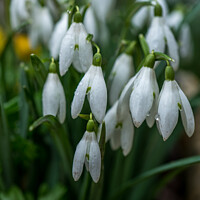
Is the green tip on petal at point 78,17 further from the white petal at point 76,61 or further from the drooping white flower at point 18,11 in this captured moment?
the drooping white flower at point 18,11

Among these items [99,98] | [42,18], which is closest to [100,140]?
[99,98]

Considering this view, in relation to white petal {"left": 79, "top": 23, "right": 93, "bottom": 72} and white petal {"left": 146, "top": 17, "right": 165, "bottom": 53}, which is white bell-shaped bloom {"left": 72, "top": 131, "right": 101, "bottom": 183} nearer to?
white petal {"left": 79, "top": 23, "right": 93, "bottom": 72}

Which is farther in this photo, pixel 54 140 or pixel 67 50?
pixel 54 140

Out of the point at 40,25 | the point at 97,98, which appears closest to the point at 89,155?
the point at 97,98

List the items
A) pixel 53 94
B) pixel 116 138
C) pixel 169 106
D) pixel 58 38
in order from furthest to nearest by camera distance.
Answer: pixel 58 38
pixel 116 138
pixel 53 94
pixel 169 106

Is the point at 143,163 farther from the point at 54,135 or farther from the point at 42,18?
the point at 42,18

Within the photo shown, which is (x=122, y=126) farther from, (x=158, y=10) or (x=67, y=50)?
(x=158, y=10)
